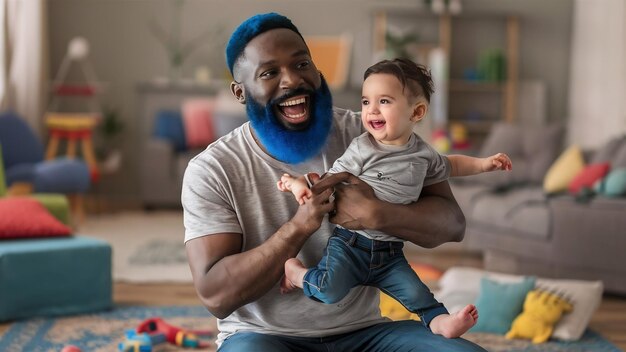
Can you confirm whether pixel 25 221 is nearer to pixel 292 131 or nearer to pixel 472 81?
pixel 292 131

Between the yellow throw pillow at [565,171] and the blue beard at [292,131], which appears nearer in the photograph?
the blue beard at [292,131]

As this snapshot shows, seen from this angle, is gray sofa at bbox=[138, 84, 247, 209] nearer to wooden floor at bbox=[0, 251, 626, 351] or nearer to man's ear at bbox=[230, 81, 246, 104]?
wooden floor at bbox=[0, 251, 626, 351]

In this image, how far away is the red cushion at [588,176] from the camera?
4840 millimetres

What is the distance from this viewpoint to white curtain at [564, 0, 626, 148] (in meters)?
7.35

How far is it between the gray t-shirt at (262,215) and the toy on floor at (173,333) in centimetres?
129

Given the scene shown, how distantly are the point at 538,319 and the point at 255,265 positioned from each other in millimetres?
1992

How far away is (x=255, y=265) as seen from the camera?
1867mm

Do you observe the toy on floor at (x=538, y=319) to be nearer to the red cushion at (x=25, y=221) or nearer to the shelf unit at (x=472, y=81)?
the red cushion at (x=25, y=221)

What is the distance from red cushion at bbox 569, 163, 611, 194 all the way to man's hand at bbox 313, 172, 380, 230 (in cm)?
311

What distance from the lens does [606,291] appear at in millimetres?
4465

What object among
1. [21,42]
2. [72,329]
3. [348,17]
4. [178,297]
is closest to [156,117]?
[21,42]

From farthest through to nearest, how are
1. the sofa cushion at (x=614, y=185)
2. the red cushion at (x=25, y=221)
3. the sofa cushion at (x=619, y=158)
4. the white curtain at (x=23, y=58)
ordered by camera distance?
1. the white curtain at (x=23, y=58)
2. the sofa cushion at (x=619, y=158)
3. the sofa cushion at (x=614, y=185)
4. the red cushion at (x=25, y=221)

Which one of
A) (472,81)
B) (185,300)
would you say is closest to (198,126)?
(472,81)

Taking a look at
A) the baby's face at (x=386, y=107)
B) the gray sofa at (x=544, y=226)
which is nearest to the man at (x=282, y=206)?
the baby's face at (x=386, y=107)
